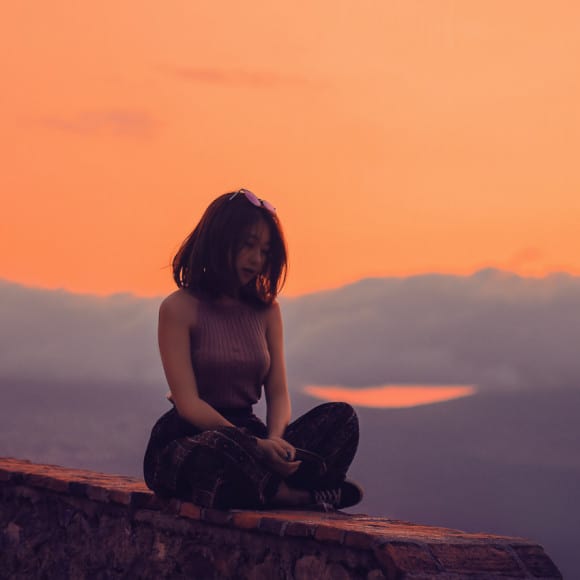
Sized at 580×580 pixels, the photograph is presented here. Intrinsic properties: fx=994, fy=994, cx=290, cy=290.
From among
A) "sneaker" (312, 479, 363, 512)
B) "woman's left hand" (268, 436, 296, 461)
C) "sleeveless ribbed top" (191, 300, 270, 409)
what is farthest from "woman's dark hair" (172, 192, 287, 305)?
"sneaker" (312, 479, 363, 512)

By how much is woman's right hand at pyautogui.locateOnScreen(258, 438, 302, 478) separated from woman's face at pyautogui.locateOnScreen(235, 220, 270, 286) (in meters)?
0.81

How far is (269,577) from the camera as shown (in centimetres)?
420

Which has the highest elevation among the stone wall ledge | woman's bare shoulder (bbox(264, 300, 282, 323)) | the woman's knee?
woman's bare shoulder (bbox(264, 300, 282, 323))

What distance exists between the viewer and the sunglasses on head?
4766 millimetres

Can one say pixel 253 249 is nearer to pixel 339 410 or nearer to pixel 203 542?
pixel 339 410

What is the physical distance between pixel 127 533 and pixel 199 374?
1.01m

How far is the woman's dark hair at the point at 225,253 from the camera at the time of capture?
4699mm

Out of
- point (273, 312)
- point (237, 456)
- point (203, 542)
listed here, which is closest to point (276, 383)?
point (273, 312)

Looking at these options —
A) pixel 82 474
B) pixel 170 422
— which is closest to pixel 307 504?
pixel 170 422

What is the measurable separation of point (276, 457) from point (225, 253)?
0.98 metres

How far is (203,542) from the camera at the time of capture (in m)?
4.56

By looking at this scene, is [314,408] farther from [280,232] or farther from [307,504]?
[280,232]

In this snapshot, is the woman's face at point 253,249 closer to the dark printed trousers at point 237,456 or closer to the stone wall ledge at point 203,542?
the dark printed trousers at point 237,456

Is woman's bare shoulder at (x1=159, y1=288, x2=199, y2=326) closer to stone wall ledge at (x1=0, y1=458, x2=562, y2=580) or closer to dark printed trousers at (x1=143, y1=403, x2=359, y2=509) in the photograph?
dark printed trousers at (x1=143, y1=403, x2=359, y2=509)
